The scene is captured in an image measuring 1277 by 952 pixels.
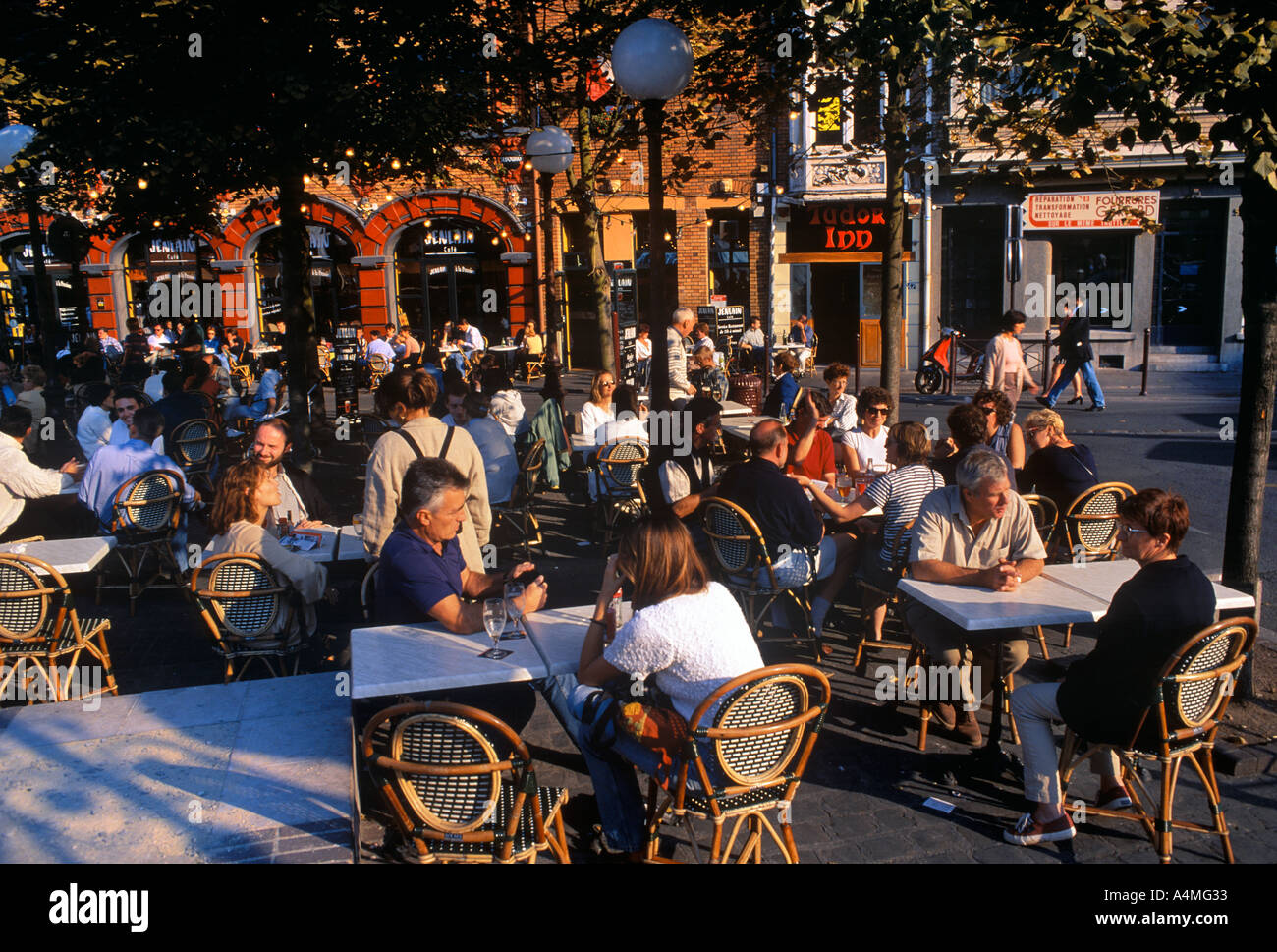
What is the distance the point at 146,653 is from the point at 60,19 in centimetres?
612

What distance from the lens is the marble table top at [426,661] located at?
3.66 metres

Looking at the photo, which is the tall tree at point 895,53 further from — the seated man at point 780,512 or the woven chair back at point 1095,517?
the woven chair back at point 1095,517

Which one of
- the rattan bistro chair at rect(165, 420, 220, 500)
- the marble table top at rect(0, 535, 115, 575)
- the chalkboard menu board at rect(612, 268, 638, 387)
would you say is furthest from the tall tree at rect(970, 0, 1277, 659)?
the chalkboard menu board at rect(612, 268, 638, 387)

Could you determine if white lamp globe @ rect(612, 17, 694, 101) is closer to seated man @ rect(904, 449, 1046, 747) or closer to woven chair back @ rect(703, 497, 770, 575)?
woven chair back @ rect(703, 497, 770, 575)

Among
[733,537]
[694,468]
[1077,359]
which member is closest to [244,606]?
[733,537]

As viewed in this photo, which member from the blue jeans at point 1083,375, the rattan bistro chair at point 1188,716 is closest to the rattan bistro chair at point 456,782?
the rattan bistro chair at point 1188,716

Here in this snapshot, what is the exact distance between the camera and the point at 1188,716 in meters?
3.77

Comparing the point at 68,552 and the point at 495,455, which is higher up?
the point at 495,455

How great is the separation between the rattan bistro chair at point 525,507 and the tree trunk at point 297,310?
115 inches

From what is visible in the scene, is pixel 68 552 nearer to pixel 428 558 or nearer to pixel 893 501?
pixel 428 558

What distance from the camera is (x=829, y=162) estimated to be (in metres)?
22.0

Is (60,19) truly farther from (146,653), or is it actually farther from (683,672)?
(683,672)
